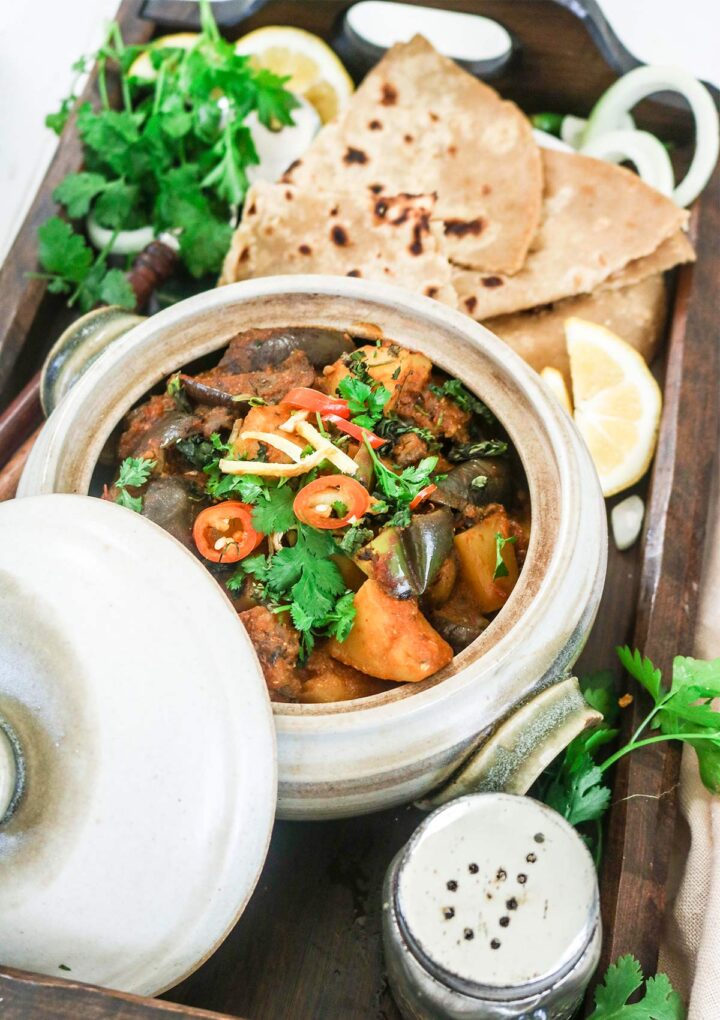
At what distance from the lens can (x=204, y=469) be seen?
2.09 meters

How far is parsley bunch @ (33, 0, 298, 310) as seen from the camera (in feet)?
9.54

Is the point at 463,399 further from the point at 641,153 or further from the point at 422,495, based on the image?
the point at 641,153

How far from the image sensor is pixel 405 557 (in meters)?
1.87

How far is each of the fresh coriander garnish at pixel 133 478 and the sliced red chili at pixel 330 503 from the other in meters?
0.38

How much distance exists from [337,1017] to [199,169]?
2.53m

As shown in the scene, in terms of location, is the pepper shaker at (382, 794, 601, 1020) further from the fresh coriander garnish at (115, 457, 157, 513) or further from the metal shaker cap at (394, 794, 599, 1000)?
the fresh coriander garnish at (115, 457, 157, 513)

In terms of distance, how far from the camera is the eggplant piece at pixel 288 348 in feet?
7.13

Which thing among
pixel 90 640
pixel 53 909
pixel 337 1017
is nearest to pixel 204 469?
pixel 90 640

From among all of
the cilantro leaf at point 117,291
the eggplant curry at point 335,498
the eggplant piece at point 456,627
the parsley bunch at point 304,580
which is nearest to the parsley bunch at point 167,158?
the cilantro leaf at point 117,291

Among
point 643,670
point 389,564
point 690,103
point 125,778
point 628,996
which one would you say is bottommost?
point 628,996

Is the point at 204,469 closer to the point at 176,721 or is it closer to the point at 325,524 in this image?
the point at 325,524

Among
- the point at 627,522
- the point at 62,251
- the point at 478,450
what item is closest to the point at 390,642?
the point at 478,450

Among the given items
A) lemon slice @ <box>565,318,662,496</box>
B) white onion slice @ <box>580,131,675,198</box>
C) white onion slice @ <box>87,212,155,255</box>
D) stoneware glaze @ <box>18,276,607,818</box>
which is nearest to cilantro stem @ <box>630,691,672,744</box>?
stoneware glaze @ <box>18,276,607,818</box>

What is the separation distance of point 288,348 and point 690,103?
5.63ft
